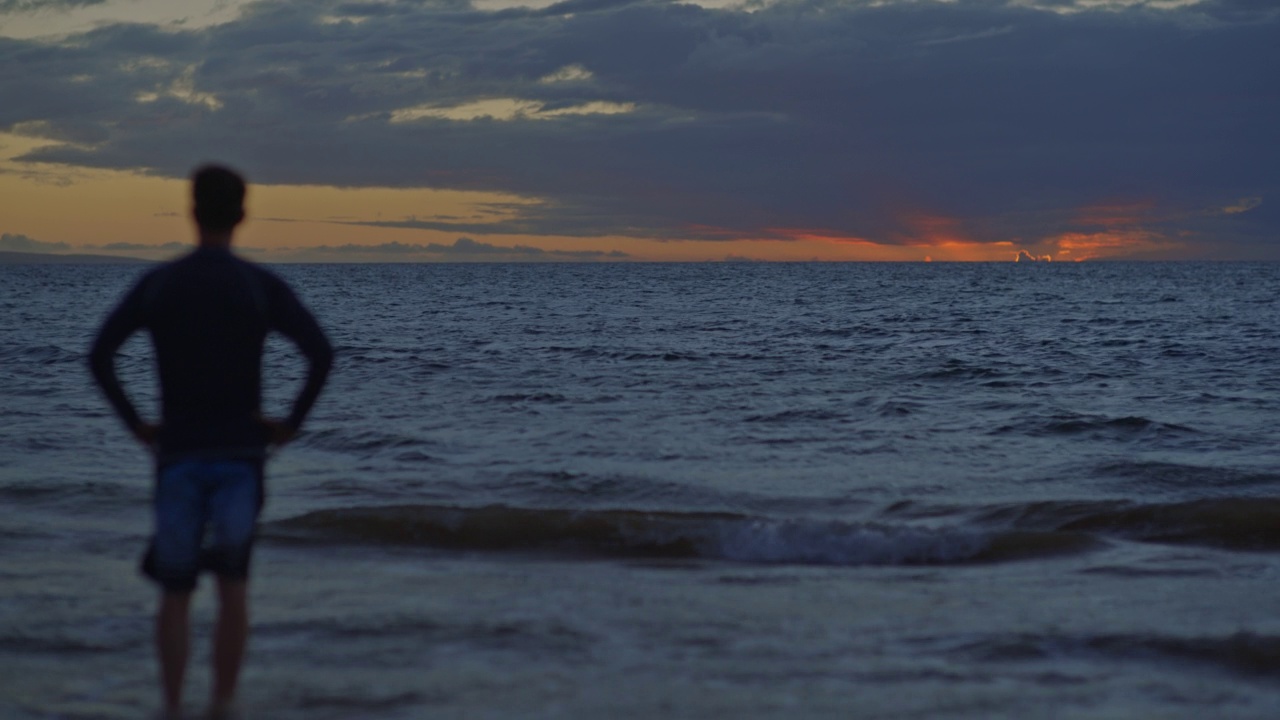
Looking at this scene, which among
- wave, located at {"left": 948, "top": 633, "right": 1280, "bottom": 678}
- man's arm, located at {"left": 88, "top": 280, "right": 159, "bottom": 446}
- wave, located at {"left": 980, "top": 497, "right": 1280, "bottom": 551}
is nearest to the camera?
man's arm, located at {"left": 88, "top": 280, "right": 159, "bottom": 446}

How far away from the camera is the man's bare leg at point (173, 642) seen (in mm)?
4047

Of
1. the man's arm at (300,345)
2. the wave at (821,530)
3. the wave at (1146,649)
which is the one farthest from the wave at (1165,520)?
the man's arm at (300,345)

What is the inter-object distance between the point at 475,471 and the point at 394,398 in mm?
5883

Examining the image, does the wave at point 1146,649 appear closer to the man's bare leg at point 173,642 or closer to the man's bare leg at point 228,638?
the man's bare leg at point 228,638

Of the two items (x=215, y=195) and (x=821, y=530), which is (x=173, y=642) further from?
(x=821, y=530)

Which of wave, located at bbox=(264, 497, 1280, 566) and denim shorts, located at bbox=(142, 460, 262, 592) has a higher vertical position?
denim shorts, located at bbox=(142, 460, 262, 592)

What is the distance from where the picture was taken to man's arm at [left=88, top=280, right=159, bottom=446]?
387cm

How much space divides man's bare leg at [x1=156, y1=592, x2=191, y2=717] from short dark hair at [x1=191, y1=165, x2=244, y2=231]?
1.34 meters

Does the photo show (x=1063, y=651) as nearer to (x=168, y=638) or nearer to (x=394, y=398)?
(x=168, y=638)

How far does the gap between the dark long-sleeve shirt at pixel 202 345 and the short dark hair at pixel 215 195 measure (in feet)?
0.34

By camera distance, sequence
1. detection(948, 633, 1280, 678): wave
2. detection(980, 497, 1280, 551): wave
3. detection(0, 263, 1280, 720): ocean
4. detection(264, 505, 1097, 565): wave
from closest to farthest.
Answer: detection(0, 263, 1280, 720): ocean
detection(948, 633, 1280, 678): wave
detection(264, 505, 1097, 565): wave
detection(980, 497, 1280, 551): wave

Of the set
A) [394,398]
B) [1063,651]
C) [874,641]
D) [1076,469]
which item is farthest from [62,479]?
[1076,469]

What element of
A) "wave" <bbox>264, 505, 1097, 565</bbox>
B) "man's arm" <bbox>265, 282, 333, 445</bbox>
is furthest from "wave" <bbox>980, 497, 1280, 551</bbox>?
"man's arm" <bbox>265, 282, 333, 445</bbox>

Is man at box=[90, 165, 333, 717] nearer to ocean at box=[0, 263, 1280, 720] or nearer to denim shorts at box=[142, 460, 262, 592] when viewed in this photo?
denim shorts at box=[142, 460, 262, 592]
